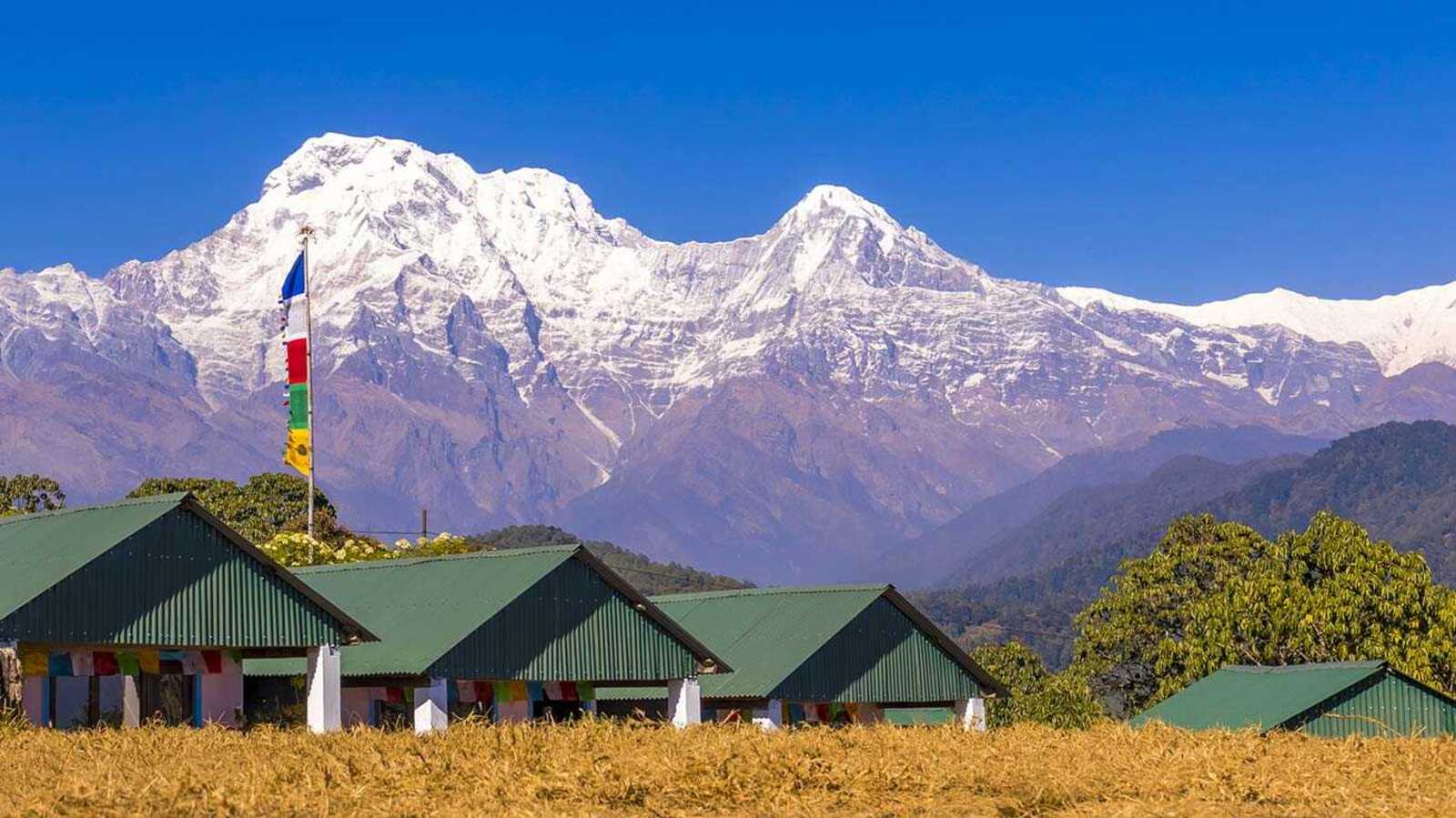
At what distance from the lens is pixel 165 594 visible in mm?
44875

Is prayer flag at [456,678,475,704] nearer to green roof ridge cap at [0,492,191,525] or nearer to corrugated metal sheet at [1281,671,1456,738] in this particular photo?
green roof ridge cap at [0,492,191,525]

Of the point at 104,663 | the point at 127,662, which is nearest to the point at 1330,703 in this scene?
the point at 127,662

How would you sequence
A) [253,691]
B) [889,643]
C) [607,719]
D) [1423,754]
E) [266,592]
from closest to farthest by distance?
[1423,754] → [607,719] → [266,592] → [253,691] → [889,643]

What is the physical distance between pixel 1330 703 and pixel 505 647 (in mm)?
19634

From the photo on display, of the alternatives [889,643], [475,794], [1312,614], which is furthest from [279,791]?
[1312,614]

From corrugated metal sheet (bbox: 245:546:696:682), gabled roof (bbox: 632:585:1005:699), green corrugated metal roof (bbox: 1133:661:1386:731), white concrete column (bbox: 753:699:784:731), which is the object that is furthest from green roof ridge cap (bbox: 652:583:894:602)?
green corrugated metal roof (bbox: 1133:661:1386:731)

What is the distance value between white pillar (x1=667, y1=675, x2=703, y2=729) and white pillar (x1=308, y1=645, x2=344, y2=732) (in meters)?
10.0

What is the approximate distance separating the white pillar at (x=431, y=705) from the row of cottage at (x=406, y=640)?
0.16ft

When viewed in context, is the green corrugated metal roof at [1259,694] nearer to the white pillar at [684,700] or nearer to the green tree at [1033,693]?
the white pillar at [684,700]

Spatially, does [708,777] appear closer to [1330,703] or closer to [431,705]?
[431,705]

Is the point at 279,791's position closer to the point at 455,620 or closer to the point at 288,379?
the point at 455,620

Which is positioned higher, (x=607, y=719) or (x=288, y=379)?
(x=288, y=379)

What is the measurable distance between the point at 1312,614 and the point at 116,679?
146 feet

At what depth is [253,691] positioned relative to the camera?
56.0m
